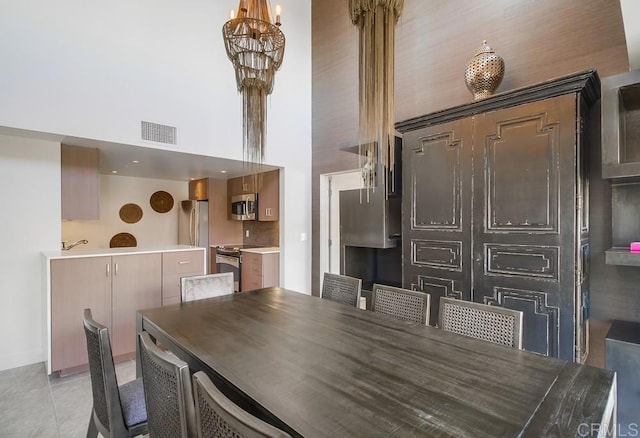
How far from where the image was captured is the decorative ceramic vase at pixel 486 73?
2.66m

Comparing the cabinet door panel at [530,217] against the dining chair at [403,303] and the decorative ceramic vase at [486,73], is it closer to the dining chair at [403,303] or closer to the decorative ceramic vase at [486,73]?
the decorative ceramic vase at [486,73]

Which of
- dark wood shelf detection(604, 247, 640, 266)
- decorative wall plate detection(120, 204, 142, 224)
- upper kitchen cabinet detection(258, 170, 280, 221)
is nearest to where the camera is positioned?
dark wood shelf detection(604, 247, 640, 266)

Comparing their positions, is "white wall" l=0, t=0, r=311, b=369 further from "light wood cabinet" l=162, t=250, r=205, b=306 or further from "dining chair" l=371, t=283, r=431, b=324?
"dining chair" l=371, t=283, r=431, b=324

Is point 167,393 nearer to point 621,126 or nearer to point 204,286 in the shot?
point 204,286

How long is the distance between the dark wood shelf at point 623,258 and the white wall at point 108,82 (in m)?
3.64

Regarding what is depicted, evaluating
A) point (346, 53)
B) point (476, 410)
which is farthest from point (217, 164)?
point (476, 410)

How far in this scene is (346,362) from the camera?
1361 mm

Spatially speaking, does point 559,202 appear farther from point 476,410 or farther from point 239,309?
point 239,309

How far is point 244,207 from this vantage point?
5527 mm

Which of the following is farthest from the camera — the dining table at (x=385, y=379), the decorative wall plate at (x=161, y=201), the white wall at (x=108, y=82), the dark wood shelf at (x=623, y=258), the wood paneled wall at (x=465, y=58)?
the decorative wall plate at (x=161, y=201)

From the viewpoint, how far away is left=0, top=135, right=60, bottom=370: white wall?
3008 mm

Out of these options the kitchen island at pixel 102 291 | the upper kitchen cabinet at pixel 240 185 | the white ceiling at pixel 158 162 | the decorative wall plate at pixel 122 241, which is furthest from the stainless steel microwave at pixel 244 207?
the decorative wall plate at pixel 122 241

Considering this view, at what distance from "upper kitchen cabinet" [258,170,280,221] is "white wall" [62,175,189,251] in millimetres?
2227

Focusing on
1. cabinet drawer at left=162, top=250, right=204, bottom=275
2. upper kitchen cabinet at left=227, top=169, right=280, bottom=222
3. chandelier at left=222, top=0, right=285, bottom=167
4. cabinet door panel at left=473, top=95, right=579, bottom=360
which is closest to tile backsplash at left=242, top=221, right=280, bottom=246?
upper kitchen cabinet at left=227, top=169, right=280, bottom=222
